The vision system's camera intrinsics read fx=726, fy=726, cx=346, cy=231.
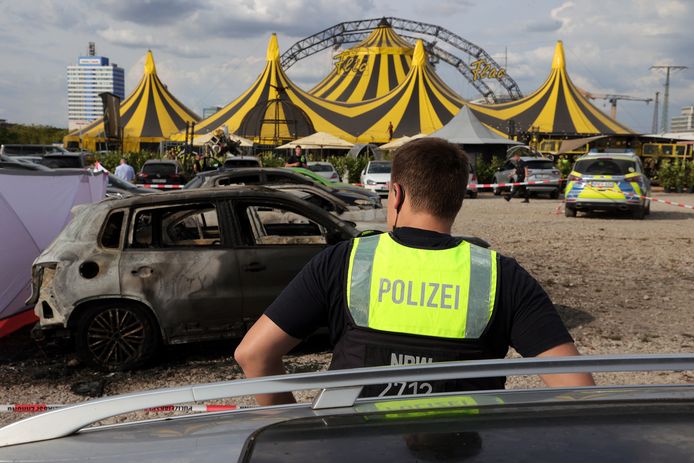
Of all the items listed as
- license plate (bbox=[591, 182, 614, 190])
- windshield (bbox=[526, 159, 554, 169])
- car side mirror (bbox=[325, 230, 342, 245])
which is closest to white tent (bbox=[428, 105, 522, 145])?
windshield (bbox=[526, 159, 554, 169])

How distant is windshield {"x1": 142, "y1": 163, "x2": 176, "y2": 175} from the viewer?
2473 centimetres

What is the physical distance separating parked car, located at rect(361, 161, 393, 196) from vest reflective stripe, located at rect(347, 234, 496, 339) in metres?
23.3

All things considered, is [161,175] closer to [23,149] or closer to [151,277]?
[23,149]

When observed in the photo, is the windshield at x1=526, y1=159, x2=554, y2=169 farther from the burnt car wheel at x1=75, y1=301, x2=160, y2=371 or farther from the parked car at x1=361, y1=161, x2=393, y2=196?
the burnt car wheel at x1=75, y1=301, x2=160, y2=371

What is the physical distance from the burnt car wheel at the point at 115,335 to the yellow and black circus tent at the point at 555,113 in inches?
1533

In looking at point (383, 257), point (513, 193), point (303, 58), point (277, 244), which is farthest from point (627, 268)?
point (303, 58)

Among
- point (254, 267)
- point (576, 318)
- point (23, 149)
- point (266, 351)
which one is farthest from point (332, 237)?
point (23, 149)

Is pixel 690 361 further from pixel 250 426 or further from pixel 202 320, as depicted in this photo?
pixel 202 320

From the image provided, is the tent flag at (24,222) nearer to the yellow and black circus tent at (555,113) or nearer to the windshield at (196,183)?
the windshield at (196,183)

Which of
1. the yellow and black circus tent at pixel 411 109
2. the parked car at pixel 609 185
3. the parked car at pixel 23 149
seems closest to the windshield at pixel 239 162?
the parked car at pixel 609 185

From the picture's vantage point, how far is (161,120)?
5050cm

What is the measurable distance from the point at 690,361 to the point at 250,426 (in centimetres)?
102

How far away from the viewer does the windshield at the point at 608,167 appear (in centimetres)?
1809

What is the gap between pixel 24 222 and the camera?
7.72 metres
